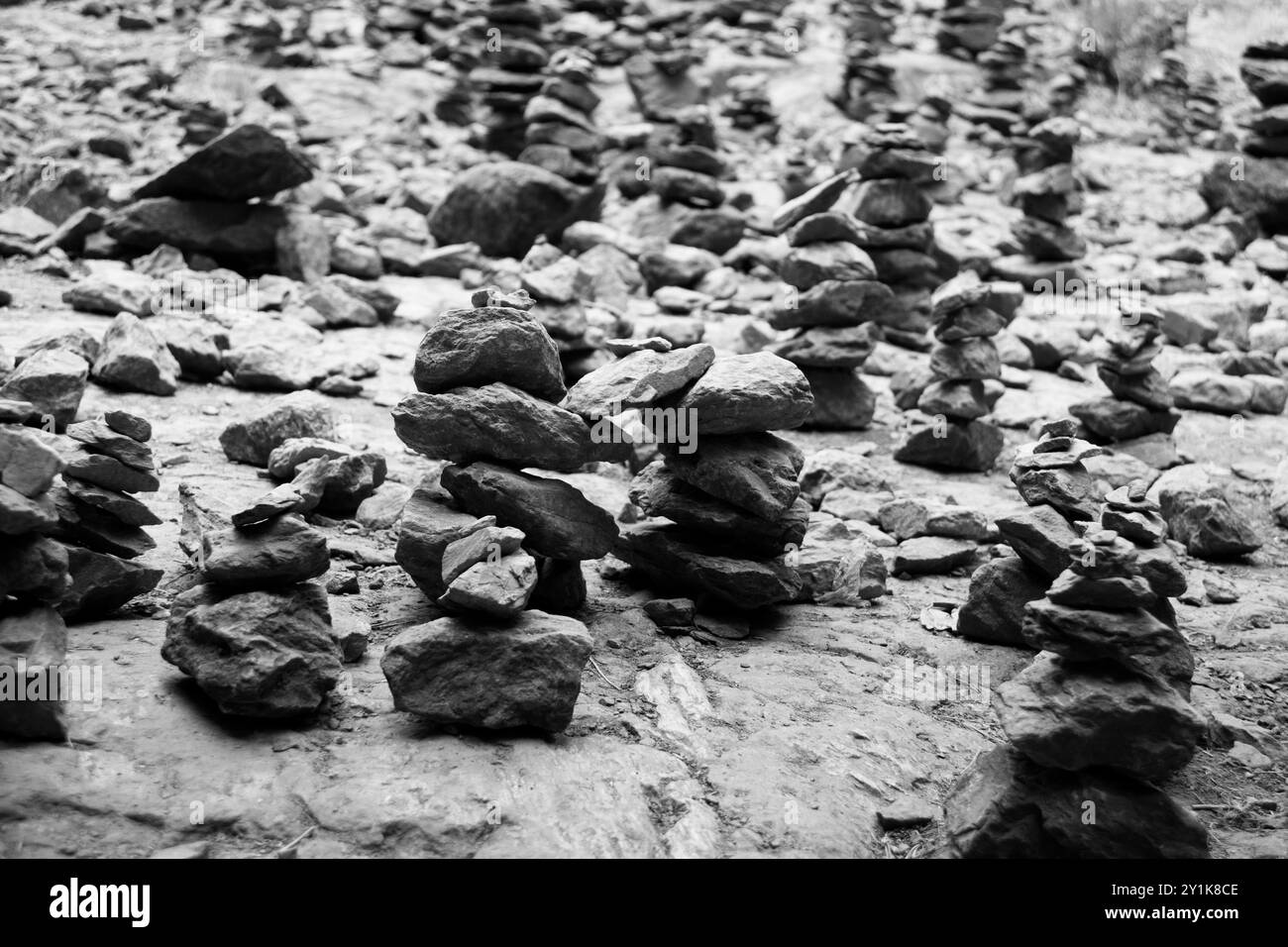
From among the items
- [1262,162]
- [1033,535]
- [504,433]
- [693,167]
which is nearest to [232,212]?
[693,167]

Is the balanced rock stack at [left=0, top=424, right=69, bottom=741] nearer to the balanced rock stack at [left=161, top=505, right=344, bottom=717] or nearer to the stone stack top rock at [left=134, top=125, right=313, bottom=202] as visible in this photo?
the balanced rock stack at [left=161, top=505, right=344, bottom=717]

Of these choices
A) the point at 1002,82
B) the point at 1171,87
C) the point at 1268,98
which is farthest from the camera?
the point at 1171,87

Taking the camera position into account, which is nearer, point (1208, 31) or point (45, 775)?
point (45, 775)

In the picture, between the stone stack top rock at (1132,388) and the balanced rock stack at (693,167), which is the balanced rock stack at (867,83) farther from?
the stone stack top rock at (1132,388)

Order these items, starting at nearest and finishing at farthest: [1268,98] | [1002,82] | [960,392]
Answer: [960,392] < [1268,98] < [1002,82]

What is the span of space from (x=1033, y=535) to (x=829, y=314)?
4353mm

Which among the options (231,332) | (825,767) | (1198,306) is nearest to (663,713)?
(825,767)

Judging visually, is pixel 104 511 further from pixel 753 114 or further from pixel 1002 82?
pixel 1002 82

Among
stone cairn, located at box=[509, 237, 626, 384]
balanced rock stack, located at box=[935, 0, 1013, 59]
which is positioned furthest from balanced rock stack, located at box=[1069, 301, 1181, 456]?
balanced rock stack, located at box=[935, 0, 1013, 59]

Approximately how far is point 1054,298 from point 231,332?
9.32m

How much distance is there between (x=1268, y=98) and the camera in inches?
635

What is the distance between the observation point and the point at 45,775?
399 centimetres

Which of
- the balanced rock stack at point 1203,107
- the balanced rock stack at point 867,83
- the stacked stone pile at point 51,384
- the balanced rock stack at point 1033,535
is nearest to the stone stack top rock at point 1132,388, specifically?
the balanced rock stack at point 1033,535

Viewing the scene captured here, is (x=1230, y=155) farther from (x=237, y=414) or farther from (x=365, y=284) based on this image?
(x=237, y=414)
